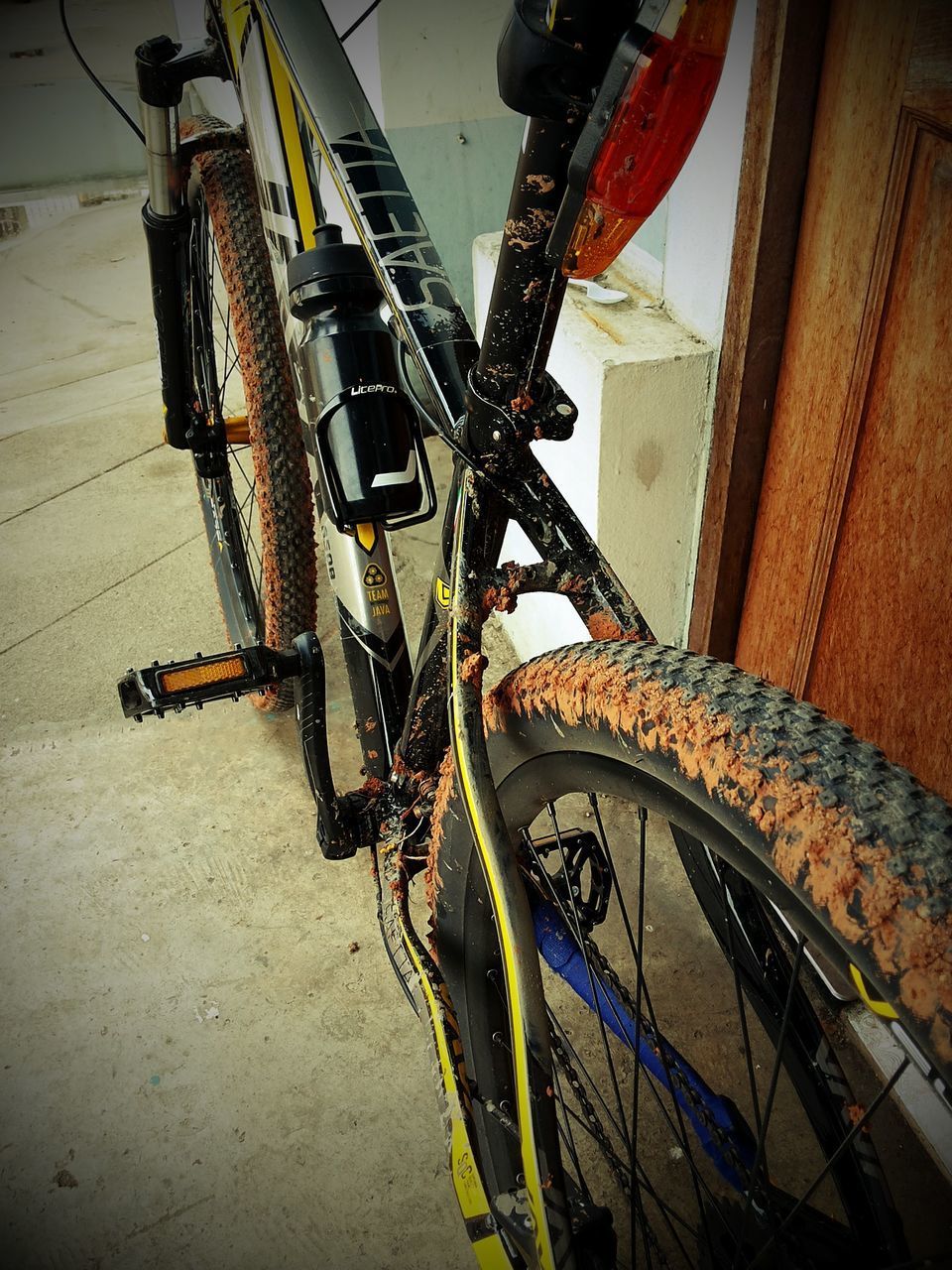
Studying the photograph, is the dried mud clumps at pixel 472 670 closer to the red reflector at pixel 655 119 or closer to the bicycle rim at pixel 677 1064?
the bicycle rim at pixel 677 1064

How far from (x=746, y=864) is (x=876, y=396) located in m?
0.67

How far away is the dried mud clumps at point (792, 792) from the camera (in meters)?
0.42

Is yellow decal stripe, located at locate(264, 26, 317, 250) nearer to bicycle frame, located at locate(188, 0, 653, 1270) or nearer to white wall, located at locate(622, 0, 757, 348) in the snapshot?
bicycle frame, located at locate(188, 0, 653, 1270)

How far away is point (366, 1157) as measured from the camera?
42.7 inches

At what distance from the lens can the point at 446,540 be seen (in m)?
0.86

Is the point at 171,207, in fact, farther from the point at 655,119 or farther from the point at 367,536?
the point at 655,119

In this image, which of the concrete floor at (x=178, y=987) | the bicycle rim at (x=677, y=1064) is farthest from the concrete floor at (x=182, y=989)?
the bicycle rim at (x=677, y=1064)

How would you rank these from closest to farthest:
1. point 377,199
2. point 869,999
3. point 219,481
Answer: point 869,999 < point 377,199 < point 219,481

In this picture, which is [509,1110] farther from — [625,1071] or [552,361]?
[552,361]

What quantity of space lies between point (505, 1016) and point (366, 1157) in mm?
346

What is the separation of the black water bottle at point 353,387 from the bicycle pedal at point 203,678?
26 cm

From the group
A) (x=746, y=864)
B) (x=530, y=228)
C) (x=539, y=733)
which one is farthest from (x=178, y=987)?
(x=530, y=228)

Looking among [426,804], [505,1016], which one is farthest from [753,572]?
[505,1016]

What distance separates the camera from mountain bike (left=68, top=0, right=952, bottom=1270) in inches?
19.0
